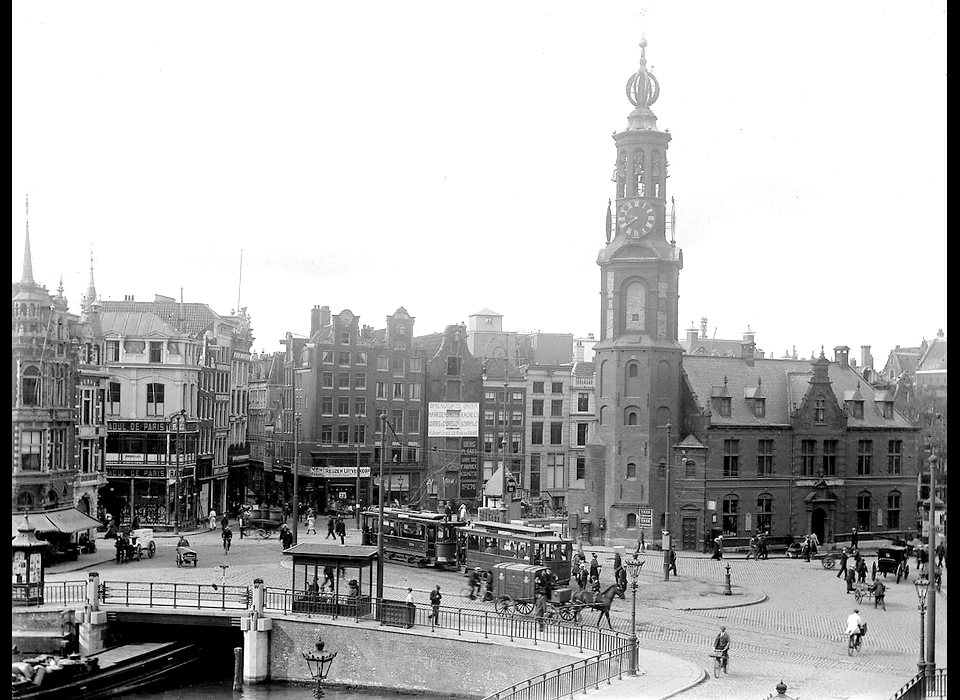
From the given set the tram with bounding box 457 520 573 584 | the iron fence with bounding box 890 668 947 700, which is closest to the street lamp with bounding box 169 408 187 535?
the tram with bounding box 457 520 573 584

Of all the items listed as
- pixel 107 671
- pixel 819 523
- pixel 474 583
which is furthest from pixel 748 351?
pixel 107 671

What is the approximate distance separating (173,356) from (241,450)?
19.2 feet

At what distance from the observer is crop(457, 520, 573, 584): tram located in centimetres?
2680

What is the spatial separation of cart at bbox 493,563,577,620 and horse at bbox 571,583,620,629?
1.78 feet

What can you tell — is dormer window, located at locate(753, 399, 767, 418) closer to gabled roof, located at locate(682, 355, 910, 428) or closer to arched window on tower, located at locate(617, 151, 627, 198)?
gabled roof, located at locate(682, 355, 910, 428)

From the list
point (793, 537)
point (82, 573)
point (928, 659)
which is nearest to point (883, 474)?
point (793, 537)

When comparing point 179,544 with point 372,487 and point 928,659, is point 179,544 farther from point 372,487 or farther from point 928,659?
point 928,659

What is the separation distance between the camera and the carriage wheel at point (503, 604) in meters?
23.3

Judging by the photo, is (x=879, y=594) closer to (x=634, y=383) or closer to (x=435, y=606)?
(x=435, y=606)

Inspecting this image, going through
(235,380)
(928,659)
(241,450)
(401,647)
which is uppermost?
(235,380)

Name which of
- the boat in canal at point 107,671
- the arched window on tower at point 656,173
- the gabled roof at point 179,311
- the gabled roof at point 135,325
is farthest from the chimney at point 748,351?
A: the boat in canal at point 107,671

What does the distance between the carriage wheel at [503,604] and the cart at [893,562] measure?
9.47m

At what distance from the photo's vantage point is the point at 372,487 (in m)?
34.9

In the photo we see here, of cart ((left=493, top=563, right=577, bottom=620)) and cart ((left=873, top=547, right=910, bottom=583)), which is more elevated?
cart ((left=873, top=547, right=910, bottom=583))
